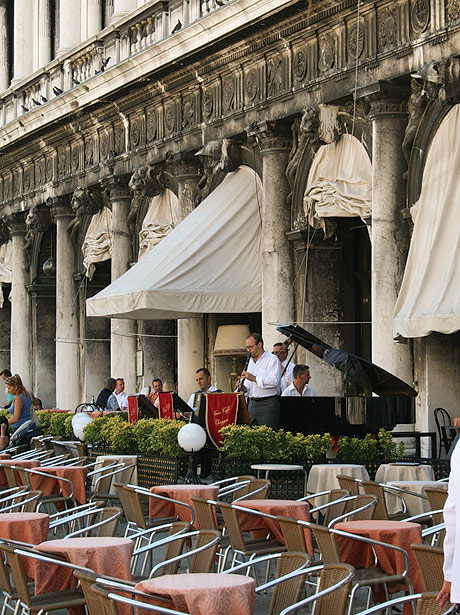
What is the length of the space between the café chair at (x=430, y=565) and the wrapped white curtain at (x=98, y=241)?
21123mm

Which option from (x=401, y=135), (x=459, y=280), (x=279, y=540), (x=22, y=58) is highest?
(x=22, y=58)

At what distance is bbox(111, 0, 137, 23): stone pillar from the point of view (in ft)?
87.7

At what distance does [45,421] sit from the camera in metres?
20.2

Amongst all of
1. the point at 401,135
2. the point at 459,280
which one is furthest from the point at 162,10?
the point at 459,280

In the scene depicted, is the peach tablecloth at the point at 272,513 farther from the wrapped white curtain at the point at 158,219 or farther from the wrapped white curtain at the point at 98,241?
the wrapped white curtain at the point at 98,241

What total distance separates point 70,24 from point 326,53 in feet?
41.1

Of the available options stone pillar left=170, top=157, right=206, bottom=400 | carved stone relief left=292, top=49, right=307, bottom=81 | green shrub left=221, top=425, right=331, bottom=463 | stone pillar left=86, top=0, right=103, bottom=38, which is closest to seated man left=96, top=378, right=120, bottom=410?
stone pillar left=170, top=157, right=206, bottom=400

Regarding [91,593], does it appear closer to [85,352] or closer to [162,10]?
[162,10]

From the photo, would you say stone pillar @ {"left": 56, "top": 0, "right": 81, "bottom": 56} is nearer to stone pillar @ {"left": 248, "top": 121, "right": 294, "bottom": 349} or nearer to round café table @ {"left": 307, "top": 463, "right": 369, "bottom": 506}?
stone pillar @ {"left": 248, "top": 121, "right": 294, "bottom": 349}

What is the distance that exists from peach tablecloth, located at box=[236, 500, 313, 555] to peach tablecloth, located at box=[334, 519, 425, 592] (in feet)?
3.36

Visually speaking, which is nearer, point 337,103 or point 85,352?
point 337,103

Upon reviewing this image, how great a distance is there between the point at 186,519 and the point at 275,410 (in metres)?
3.91

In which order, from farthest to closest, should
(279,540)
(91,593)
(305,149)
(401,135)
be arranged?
(305,149) → (401,135) → (279,540) → (91,593)

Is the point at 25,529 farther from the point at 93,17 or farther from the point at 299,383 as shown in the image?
the point at 93,17
